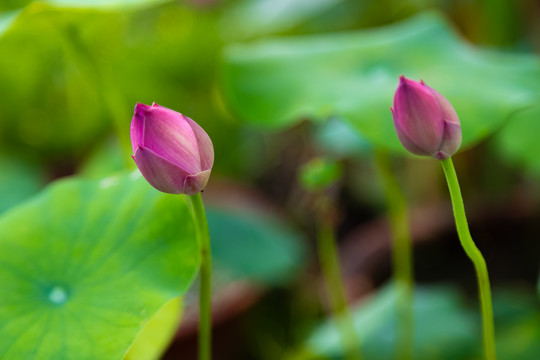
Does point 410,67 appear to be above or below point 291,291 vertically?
above

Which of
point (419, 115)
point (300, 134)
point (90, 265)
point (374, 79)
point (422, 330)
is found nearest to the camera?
point (419, 115)

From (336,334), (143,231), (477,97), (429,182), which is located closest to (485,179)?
(429,182)

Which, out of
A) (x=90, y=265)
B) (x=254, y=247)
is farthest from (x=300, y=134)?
(x=90, y=265)

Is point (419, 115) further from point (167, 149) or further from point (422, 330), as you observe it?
point (422, 330)

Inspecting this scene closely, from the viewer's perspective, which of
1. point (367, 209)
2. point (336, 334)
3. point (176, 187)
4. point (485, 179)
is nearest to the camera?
point (176, 187)

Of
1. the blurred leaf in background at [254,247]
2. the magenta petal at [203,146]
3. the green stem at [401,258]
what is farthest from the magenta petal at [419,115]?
the blurred leaf in background at [254,247]

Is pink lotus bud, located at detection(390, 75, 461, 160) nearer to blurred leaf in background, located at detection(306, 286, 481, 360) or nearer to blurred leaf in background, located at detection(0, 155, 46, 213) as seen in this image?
blurred leaf in background, located at detection(306, 286, 481, 360)

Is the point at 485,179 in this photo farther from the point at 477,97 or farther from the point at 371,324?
the point at 477,97
